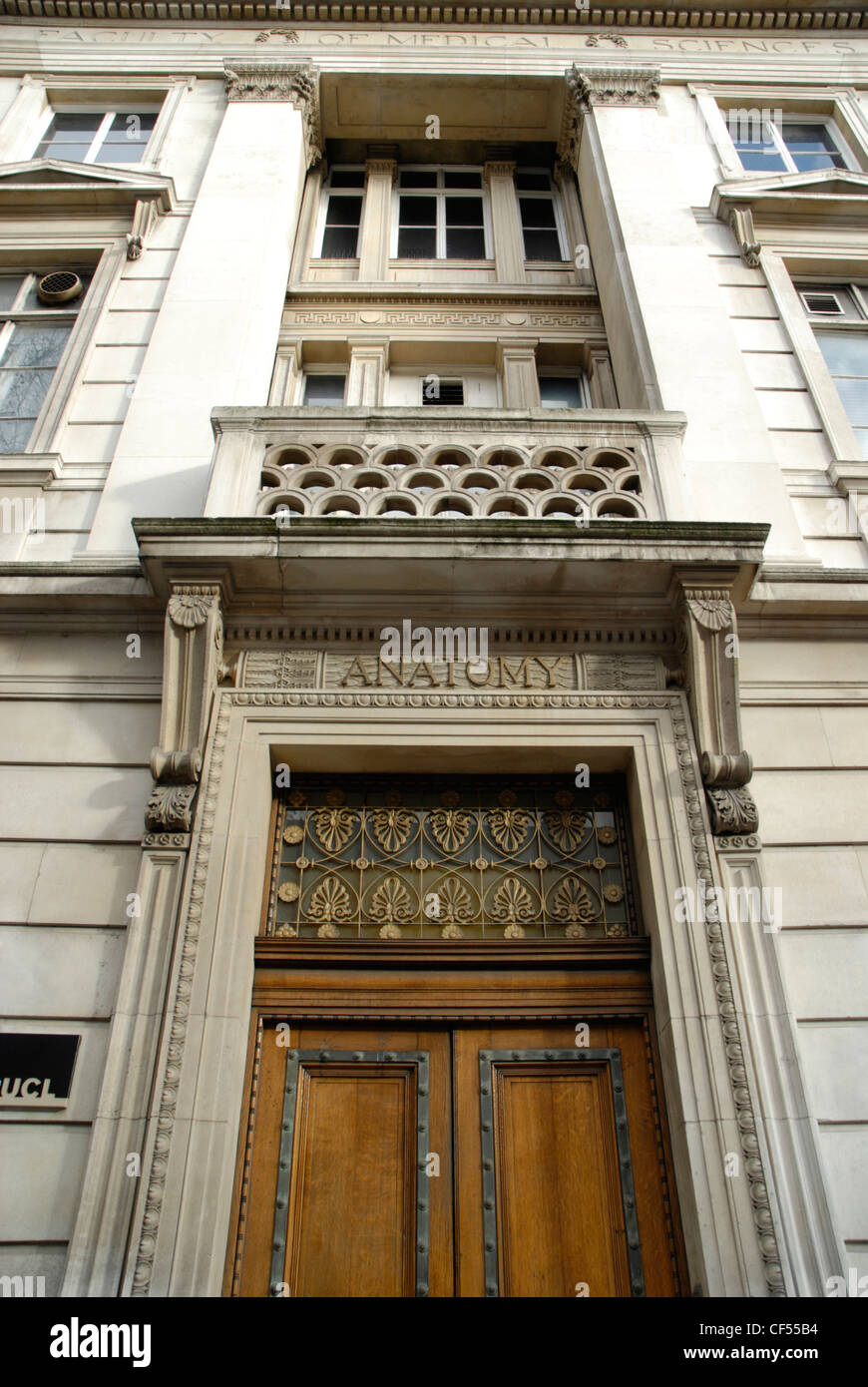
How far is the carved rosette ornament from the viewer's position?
1321 cm

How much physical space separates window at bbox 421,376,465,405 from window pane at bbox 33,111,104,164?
5702mm

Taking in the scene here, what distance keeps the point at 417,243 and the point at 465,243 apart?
26.4 inches

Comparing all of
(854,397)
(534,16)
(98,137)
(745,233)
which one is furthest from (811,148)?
(98,137)

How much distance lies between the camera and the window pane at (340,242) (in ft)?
44.2

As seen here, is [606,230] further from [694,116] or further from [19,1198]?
[19,1198]

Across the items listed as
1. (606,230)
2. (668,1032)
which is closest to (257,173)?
(606,230)

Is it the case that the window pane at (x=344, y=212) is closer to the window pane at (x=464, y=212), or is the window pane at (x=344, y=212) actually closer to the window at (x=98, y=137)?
the window pane at (x=464, y=212)

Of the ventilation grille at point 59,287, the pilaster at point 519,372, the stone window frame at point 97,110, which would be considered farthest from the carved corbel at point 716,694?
the stone window frame at point 97,110

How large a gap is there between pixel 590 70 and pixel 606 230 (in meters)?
3.66

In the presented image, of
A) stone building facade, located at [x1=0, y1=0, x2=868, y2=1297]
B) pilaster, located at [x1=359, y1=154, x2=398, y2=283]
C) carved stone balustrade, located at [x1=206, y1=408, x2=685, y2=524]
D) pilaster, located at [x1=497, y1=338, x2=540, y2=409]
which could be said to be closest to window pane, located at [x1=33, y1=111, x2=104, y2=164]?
stone building facade, located at [x1=0, y1=0, x2=868, y2=1297]
